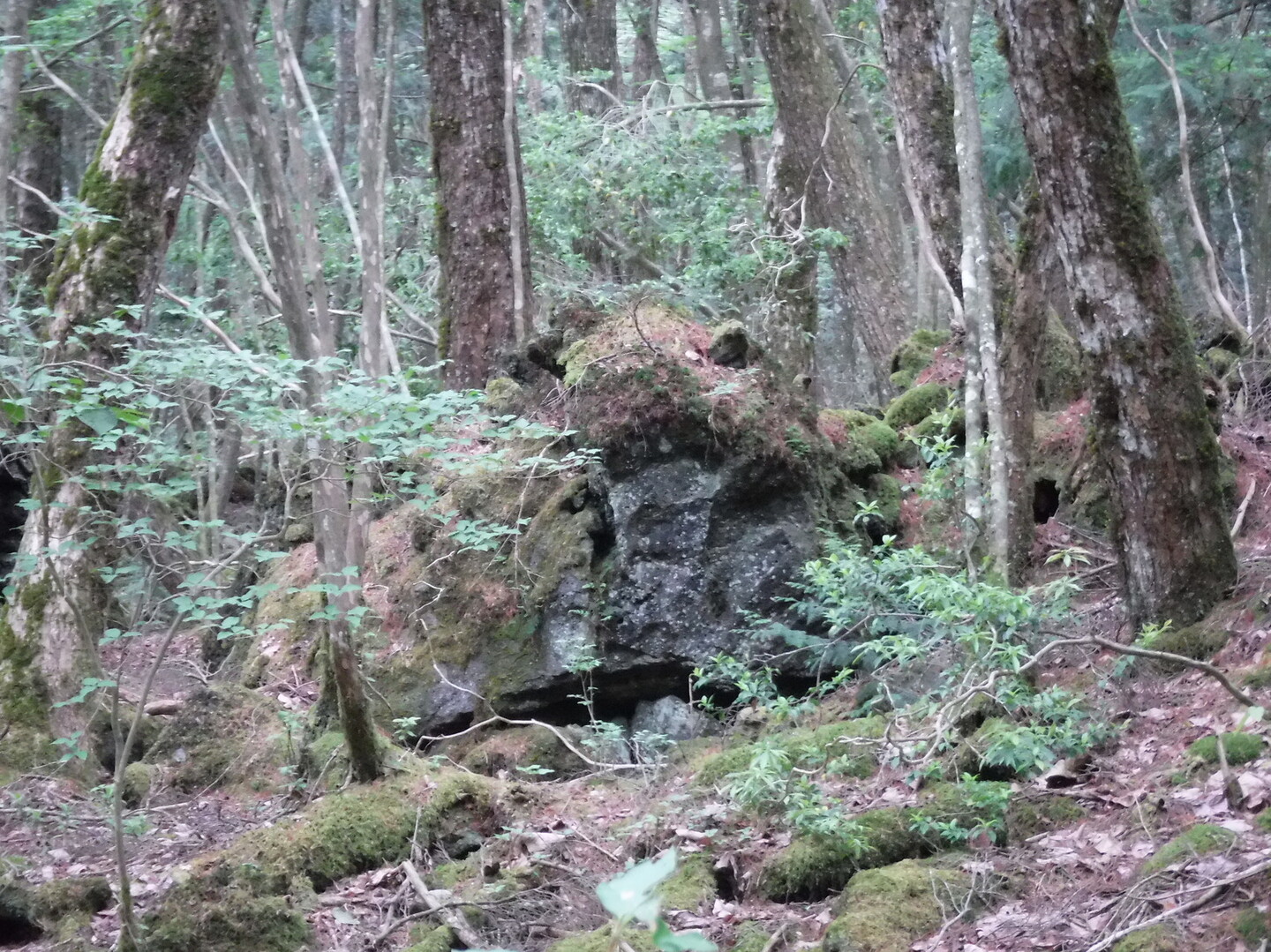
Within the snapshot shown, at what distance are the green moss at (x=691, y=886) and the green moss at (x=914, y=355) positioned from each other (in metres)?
6.94

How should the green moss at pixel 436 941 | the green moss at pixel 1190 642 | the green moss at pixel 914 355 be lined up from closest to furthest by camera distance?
the green moss at pixel 436 941 < the green moss at pixel 1190 642 < the green moss at pixel 914 355

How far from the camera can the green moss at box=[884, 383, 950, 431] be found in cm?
982

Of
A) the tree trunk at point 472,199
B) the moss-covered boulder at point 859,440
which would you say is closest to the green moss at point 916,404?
the moss-covered boulder at point 859,440

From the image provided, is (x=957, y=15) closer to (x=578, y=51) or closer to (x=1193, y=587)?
(x=1193, y=587)

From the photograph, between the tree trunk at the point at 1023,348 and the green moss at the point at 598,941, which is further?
the tree trunk at the point at 1023,348

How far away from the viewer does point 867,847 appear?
441 centimetres

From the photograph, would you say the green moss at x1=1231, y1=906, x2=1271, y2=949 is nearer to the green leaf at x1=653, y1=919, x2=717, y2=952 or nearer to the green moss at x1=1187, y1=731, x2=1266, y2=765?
the green moss at x1=1187, y1=731, x2=1266, y2=765

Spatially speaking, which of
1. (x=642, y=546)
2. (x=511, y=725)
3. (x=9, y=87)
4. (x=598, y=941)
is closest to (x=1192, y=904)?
(x=598, y=941)

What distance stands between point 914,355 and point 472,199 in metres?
4.56

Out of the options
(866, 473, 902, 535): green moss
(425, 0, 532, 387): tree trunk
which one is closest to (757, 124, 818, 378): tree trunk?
(866, 473, 902, 535): green moss

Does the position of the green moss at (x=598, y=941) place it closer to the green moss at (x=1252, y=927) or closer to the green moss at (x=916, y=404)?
the green moss at (x=1252, y=927)

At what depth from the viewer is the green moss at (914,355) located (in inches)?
424

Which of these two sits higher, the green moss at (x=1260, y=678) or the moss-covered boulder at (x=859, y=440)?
the moss-covered boulder at (x=859, y=440)

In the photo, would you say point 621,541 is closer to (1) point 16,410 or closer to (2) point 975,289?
(2) point 975,289
